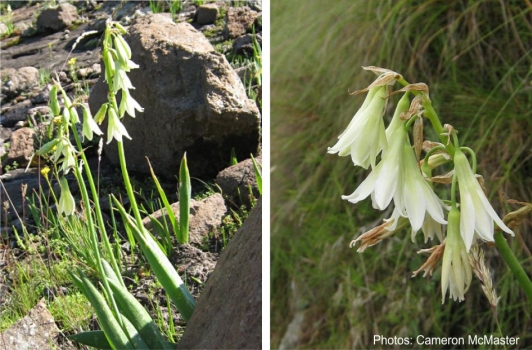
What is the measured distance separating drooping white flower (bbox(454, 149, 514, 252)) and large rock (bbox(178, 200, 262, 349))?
752 millimetres

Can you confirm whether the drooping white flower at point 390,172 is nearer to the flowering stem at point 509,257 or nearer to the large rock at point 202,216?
the flowering stem at point 509,257

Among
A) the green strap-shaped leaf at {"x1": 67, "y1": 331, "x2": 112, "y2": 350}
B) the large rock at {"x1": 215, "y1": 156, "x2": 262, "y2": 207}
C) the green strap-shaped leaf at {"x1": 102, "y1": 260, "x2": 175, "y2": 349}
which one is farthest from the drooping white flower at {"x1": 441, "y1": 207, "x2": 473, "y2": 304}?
the large rock at {"x1": 215, "y1": 156, "x2": 262, "y2": 207}

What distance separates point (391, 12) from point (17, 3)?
1160 millimetres

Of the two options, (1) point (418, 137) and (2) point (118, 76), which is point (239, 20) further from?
(1) point (418, 137)

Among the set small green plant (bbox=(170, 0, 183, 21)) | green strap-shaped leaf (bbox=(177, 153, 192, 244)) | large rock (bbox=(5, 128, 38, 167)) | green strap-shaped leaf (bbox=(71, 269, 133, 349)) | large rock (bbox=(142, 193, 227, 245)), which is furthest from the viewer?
small green plant (bbox=(170, 0, 183, 21))

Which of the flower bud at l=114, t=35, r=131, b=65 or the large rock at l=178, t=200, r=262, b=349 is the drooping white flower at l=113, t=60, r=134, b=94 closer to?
the flower bud at l=114, t=35, r=131, b=65

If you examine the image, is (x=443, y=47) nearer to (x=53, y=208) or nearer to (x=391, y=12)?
(x=391, y=12)

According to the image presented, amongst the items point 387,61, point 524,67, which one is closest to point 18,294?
point 387,61

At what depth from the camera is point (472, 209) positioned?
2.29 ft

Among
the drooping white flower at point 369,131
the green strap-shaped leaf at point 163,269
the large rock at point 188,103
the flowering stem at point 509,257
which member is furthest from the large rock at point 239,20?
the flowering stem at point 509,257

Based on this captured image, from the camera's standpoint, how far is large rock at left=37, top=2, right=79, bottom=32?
2125 millimetres

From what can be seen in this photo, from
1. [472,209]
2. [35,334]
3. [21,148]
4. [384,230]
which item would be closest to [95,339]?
[35,334]

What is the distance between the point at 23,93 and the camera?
2.12 metres

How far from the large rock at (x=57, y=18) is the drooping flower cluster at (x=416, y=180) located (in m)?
1.59
